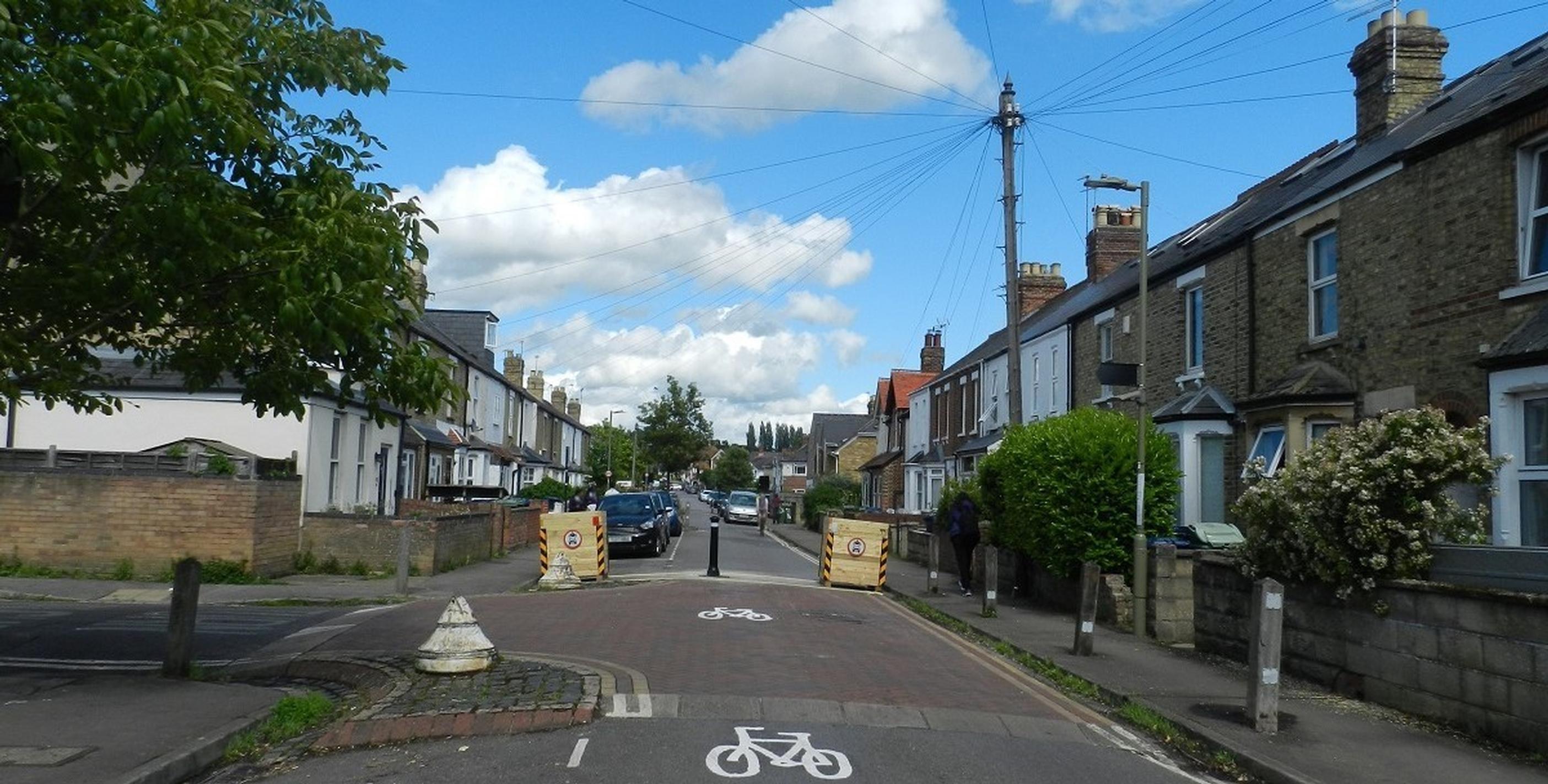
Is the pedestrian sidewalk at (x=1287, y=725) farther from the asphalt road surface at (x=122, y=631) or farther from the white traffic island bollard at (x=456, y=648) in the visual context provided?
the asphalt road surface at (x=122, y=631)

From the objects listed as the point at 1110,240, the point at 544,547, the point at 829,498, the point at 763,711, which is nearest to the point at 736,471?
the point at 829,498

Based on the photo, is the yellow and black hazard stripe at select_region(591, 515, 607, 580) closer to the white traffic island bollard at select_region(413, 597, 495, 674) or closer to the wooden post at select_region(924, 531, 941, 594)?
the wooden post at select_region(924, 531, 941, 594)

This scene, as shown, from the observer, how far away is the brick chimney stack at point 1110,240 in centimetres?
3691

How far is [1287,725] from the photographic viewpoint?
955 centimetres

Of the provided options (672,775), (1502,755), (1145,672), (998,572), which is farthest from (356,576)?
(1502,755)

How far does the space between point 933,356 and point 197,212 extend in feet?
179

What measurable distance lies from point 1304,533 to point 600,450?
9056 centimetres

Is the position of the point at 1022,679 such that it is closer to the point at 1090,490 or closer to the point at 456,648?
the point at 456,648

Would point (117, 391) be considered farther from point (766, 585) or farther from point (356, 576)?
point (766, 585)

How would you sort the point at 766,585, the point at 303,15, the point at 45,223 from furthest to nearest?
the point at 766,585 → the point at 303,15 → the point at 45,223

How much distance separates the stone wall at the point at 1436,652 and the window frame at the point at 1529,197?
4.74 meters

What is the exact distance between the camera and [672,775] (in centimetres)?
719

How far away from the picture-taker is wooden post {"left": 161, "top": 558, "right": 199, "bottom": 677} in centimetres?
1073

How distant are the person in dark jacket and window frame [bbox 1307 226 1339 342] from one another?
638 cm
